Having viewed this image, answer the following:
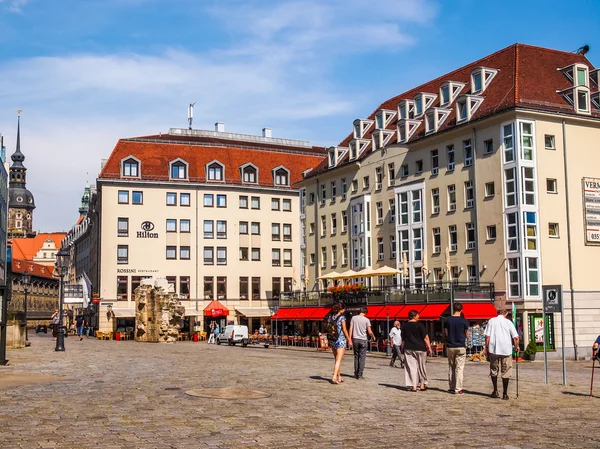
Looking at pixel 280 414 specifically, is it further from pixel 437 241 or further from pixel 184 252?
pixel 184 252

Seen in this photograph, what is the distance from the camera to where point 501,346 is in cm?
1661

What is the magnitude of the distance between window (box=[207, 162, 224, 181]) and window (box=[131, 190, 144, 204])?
23.1 feet

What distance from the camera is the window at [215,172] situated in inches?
3125

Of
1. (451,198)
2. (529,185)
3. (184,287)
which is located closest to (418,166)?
(451,198)

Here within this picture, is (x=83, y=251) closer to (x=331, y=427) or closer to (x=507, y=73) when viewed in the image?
(x=507, y=73)

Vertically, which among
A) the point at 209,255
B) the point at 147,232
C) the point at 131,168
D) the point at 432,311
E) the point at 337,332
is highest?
the point at 131,168

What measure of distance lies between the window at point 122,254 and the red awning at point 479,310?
130ft

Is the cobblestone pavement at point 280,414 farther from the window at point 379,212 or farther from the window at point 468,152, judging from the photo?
the window at point 379,212

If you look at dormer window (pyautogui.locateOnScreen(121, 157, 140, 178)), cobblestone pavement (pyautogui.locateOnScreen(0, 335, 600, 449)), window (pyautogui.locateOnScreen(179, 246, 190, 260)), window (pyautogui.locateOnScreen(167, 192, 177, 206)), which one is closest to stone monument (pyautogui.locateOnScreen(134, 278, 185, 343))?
window (pyautogui.locateOnScreen(179, 246, 190, 260))

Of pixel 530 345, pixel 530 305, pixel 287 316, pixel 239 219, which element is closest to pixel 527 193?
pixel 530 305

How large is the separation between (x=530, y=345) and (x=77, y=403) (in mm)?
28570

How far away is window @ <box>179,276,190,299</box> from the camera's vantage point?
76.4 m

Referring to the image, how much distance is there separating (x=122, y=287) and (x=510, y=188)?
41684mm

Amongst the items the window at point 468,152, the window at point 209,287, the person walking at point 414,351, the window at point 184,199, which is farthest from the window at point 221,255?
the person walking at point 414,351
